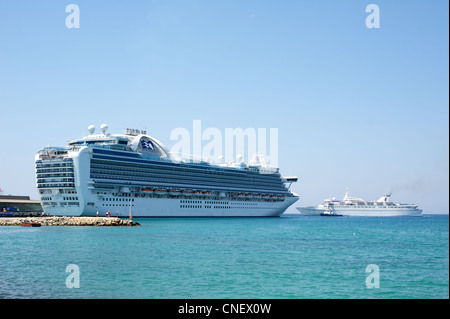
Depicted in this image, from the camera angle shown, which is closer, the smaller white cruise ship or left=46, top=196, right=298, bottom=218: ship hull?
left=46, top=196, right=298, bottom=218: ship hull

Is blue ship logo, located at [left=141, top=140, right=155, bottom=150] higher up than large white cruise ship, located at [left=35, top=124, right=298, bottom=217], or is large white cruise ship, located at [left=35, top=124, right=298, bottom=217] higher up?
blue ship logo, located at [left=141, top=140, right=155, bottom=150]

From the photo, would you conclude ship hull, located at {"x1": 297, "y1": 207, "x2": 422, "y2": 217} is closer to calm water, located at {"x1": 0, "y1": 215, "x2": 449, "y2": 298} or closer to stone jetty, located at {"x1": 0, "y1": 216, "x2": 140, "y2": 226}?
stone jetty, located at {"x1": 0, "y1": 216, "x2": 140, "y2": 226}

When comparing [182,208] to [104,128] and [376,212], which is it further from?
[376,212]

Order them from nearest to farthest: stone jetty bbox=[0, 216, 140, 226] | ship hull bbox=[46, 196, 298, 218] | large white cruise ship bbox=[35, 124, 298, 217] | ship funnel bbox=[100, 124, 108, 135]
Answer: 1. stone jetty bbox=[0, 216, 140, 226]
2. large white cruise ship bbox=[35, 124, 298, 217]
3. ship hull bbox=[46, 196, 298, 218]
4. ship funnel bbox=[100, 124, 108, 135]

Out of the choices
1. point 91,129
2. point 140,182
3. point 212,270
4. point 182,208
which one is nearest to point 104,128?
point 91,129

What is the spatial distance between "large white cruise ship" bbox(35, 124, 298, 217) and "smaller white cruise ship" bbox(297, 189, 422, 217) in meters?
47.5

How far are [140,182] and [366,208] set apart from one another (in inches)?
3498

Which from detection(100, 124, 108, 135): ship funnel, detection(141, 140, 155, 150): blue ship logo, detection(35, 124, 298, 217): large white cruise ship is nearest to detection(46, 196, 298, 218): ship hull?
detection(35, 124, 298, 217): large white cruise ship

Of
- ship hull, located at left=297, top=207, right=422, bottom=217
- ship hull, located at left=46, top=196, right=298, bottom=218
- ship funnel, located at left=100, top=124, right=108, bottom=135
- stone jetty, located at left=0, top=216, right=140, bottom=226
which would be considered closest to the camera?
stone jetty, located at left=0, top=216, right=140, bottom=226

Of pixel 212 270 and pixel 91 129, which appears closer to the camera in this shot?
pixel 212 270

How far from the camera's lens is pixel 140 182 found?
82.4 m

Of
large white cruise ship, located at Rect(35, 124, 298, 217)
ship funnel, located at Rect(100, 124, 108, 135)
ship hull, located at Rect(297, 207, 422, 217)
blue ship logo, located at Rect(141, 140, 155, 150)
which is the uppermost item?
ship funnel, located at Rect(100, 124, 108, 135)

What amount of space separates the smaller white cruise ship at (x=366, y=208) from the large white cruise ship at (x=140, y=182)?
47.5 metres

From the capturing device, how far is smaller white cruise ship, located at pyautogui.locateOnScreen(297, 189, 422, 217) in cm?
14750
